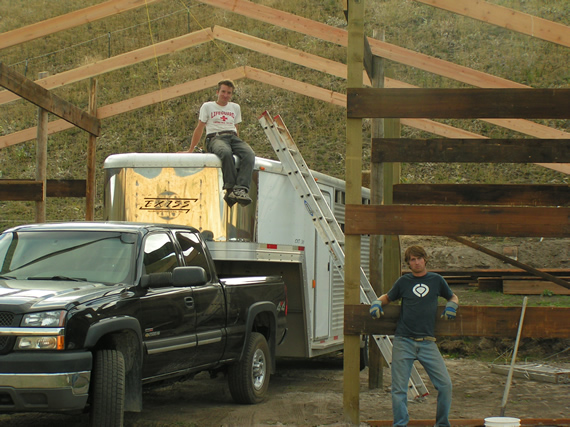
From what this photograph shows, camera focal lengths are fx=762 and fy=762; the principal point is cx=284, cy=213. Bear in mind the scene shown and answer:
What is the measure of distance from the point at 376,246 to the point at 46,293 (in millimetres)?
5373

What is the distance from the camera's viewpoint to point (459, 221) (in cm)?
743

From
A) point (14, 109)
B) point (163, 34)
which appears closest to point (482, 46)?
point (163, 34)

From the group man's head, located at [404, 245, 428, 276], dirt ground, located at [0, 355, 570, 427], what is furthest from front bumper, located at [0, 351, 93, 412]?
man's head, located at [404, 245, 428, 276]

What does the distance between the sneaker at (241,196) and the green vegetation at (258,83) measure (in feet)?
51.6

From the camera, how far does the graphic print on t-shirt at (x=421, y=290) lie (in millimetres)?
7188

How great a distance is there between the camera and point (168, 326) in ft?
24.1

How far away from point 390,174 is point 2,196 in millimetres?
5938

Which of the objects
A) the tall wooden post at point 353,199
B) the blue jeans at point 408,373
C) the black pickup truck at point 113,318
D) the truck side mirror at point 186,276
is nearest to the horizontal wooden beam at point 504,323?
the blue jeans at point 408,373

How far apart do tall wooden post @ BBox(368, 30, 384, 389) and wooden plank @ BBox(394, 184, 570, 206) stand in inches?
53.3

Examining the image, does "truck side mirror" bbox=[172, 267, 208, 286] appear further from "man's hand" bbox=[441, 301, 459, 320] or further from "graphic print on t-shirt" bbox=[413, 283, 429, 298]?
"man's hand" bbox=[441, 301, 459, 320]

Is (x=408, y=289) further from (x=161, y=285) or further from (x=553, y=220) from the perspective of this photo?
(x=161, y=285)

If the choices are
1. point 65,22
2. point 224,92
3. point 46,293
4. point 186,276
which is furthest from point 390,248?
point 65,22

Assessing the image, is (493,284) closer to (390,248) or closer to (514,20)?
(390,248)

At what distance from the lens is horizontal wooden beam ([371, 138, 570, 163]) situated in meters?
9.00
